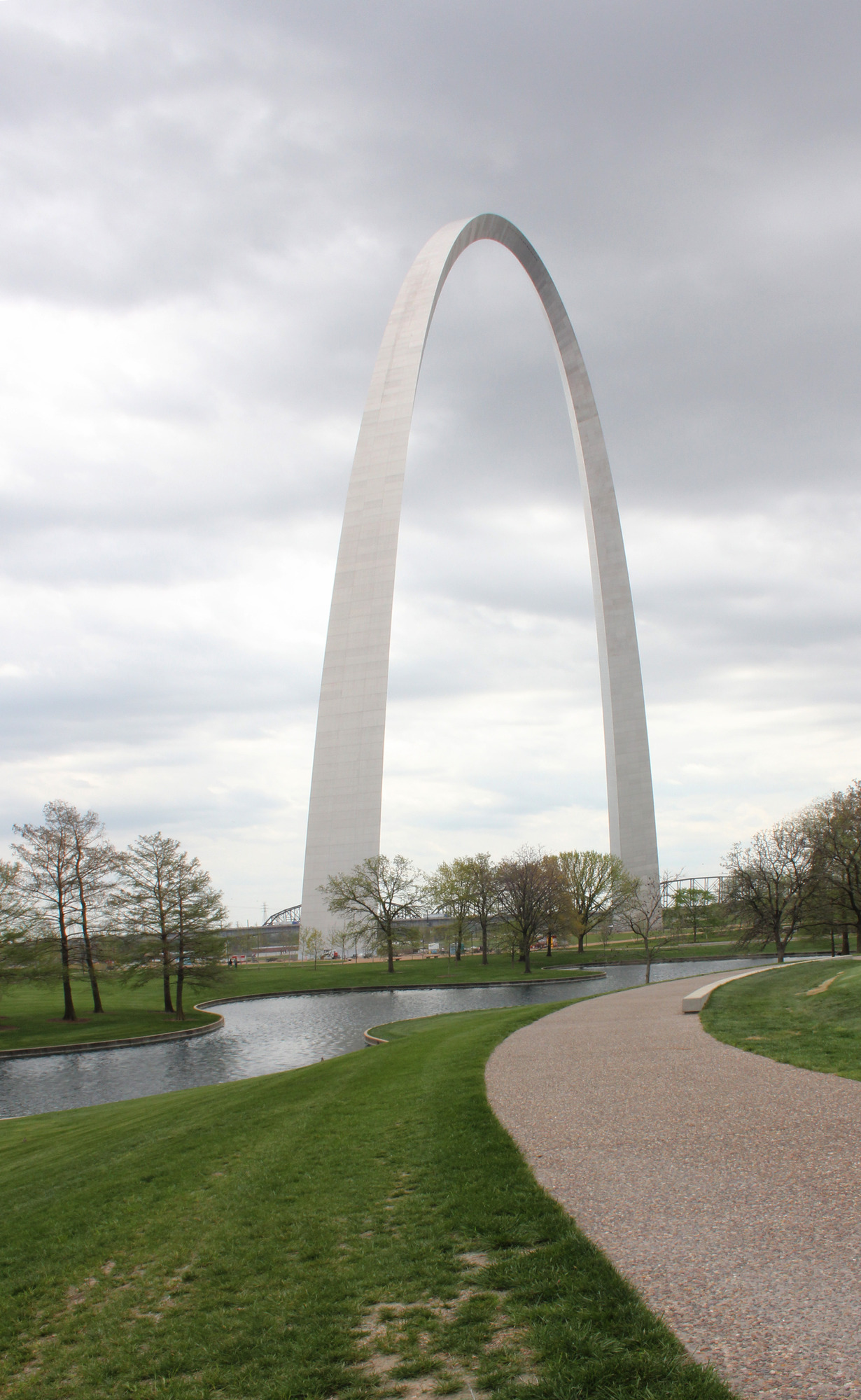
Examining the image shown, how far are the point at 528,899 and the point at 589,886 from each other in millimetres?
10115

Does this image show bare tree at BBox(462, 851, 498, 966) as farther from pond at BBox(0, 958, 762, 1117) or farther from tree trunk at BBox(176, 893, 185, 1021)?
tree trunk at BBox(176, 893, 185, 1021)

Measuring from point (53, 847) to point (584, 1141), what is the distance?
3637 centimetres

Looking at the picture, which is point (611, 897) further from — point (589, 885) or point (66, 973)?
point (66, 973)

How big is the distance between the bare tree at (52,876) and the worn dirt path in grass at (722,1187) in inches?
1245

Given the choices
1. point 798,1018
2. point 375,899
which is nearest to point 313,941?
point 375,899

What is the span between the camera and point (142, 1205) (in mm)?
8742

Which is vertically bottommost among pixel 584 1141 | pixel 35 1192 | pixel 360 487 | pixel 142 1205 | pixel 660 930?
pixel 660 930

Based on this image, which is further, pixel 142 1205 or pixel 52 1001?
pixel 52 1001

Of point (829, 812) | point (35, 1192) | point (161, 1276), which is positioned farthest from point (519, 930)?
point (161, 1276)

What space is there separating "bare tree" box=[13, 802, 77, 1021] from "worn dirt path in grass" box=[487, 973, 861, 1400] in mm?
31624

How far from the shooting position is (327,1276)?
19.0ft

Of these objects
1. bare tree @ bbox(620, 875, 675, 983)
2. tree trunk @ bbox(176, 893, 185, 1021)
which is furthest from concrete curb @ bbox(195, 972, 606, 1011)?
bare tree @ bbox(620, 875, 675, 983)

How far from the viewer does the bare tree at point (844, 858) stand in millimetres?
41375

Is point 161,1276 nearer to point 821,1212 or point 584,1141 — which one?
point 584,1141
